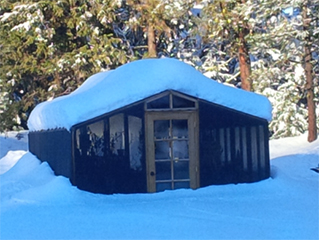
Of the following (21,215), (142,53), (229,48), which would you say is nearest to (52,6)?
(142,53)

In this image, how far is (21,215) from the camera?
10.3 m

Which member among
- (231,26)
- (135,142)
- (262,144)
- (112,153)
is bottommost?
(112,153)

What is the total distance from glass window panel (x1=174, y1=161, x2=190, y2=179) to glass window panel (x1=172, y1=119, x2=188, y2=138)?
0.61m

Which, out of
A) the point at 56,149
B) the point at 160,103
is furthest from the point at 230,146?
the point at 56,149

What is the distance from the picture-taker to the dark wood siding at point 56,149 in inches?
485

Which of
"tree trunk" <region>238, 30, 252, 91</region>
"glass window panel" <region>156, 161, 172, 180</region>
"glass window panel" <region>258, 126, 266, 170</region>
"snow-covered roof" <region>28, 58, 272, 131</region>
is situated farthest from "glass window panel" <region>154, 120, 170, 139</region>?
"tree trunk" <region>238, 30, 252, 91</region>

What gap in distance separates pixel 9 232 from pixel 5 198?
3.59 m

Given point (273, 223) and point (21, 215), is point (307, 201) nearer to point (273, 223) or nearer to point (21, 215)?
point (273, 223)

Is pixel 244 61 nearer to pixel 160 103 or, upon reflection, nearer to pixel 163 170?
pixel 160 103

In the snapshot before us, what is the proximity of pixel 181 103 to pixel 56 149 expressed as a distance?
3345 mm

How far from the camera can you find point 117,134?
40.8 feet

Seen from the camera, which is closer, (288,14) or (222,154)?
(222,154)

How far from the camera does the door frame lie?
12516 mm

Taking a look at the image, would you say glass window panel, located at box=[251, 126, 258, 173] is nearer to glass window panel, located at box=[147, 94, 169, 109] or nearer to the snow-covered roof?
the snow-covered roof
